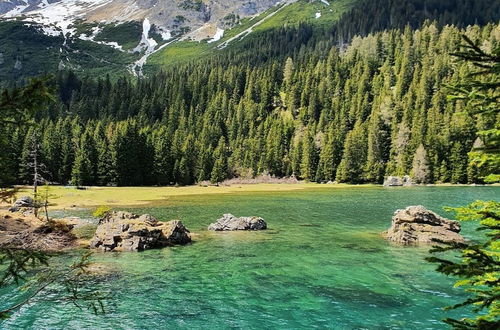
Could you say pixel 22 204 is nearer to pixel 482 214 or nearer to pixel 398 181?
pixel 482 214

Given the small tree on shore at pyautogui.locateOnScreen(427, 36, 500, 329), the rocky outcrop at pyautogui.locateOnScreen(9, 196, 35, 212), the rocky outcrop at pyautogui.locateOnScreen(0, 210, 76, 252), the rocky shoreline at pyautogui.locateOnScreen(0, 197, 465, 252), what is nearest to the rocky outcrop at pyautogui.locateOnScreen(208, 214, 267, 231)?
the rocky shoreline at pyautogui.locateOnScreen(0, 197, 465, 252)

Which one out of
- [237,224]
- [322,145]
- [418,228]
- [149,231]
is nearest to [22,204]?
[149,231]

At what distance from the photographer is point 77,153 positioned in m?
132

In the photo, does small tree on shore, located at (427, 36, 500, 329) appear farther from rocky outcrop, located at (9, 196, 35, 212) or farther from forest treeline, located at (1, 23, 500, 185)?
forest treeline, located at (1, 23, 500, 185)

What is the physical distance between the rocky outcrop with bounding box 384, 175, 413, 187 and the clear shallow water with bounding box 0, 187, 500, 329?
290ft

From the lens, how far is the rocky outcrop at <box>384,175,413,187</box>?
136 m

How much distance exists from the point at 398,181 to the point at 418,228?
9531 cm

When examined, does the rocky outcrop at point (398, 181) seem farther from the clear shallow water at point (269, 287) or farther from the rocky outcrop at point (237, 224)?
the rocky outcrop at point (237, 224)

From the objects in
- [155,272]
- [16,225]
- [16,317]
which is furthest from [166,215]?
[16,317]

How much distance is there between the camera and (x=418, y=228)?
45188 millimetres

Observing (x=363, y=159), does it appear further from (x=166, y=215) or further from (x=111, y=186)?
(x=166, y=215)

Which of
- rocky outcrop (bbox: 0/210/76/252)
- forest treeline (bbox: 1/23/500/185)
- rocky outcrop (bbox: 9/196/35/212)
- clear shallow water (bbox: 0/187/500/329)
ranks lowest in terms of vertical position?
clear shallow water (bbox: 0/187/500/329)

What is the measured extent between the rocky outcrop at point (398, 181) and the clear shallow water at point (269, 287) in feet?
290

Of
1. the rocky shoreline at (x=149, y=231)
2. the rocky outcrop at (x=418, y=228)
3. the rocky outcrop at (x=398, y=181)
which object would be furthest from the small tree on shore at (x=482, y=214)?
the rocky outcrop at (x=398, y=181)
